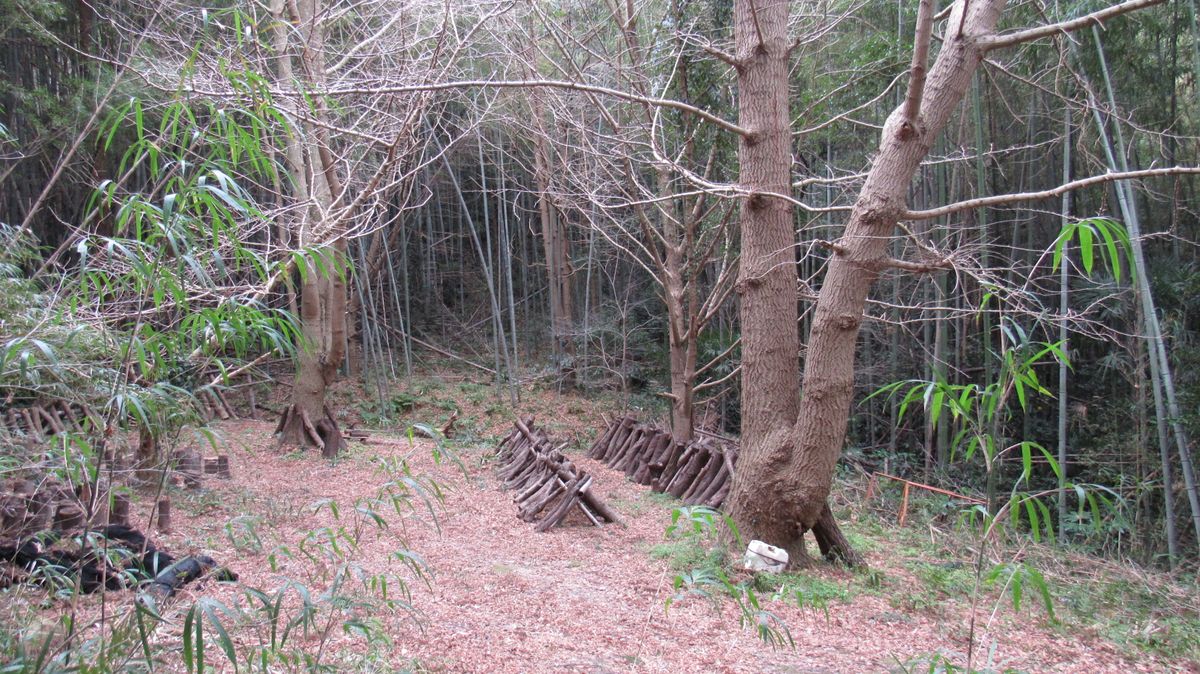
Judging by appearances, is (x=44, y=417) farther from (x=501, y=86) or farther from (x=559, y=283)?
(x=559, y=283)

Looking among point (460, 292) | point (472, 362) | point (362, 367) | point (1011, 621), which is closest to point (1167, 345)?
point (1011, 621)

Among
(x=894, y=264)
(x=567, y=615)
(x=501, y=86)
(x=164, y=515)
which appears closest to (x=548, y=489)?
(x=567, y=615)

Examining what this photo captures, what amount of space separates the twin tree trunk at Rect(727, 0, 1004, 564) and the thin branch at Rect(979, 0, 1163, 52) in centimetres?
11

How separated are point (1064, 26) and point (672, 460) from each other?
5.09m

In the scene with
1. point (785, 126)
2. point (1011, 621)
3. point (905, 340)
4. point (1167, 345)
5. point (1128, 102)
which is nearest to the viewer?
point (1011, 621)

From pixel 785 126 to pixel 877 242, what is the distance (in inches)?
38.3

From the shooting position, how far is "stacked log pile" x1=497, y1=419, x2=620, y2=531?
18.4 ft

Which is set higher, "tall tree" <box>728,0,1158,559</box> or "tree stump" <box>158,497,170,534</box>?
"tall tree" <box>728,0,1158,559</box>

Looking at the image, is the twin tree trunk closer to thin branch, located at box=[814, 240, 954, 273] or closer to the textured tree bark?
thin branch, located at box=[814, 240, 954, 273]

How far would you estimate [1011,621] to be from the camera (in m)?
3.66

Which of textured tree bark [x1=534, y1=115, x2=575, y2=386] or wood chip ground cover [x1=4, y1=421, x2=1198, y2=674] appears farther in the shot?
textured tree bark [x1=534, y1=115, x2=575, y2=386]

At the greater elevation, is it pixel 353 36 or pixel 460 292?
pixel 353 36

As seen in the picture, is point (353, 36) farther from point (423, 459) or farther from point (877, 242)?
point (877, 242)

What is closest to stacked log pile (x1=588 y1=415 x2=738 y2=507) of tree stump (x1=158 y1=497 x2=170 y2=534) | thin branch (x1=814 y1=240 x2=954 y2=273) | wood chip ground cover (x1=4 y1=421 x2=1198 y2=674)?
wood chip ground cover (x1=4 y1=421 x2=1198 y2=674)
